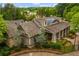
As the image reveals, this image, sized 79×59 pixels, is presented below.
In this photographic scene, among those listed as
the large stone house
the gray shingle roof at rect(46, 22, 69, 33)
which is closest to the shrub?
the large stone house

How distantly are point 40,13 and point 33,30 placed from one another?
130 millimetres

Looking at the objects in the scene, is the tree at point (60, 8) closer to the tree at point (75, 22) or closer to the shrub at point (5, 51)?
the tree at point (75, 22)

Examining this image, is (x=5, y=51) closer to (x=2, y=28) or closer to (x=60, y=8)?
(x=2, y=28)

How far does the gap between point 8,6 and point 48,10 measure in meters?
0.28

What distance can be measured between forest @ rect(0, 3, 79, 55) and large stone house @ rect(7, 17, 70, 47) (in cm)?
3

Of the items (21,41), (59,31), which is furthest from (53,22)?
(21,41)

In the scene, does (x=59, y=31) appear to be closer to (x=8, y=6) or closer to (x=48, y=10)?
(x=48, y=10)

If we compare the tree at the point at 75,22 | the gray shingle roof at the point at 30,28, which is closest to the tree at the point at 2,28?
the gray shingle roof at the point at 30,28

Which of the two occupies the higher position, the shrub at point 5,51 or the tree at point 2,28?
the tree at point 2,28

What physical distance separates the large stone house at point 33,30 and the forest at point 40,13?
1.2 inches

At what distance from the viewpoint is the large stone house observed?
296 centimetres

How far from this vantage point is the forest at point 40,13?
9.70 ft

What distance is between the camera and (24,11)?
297cm

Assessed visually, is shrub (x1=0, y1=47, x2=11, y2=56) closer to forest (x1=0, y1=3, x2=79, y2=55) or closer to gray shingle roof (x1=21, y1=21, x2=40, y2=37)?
forest (x1=0, y1=3, x2=79, y2=55)
